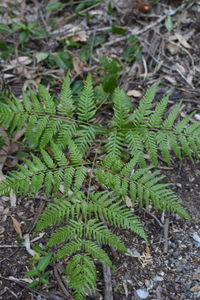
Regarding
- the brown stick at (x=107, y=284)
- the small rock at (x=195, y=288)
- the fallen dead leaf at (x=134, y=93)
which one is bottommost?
the brown stick at (x=107, y=284)

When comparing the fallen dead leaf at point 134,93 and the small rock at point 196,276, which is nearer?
the small rock at point 196,276

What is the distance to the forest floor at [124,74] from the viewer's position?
2598 mm

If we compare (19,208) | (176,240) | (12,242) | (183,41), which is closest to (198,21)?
(183,41)

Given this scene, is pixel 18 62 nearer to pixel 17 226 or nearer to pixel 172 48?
pixel 172 48

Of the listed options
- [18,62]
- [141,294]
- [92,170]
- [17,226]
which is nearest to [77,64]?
[18,62]

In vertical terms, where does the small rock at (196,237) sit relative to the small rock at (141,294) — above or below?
above

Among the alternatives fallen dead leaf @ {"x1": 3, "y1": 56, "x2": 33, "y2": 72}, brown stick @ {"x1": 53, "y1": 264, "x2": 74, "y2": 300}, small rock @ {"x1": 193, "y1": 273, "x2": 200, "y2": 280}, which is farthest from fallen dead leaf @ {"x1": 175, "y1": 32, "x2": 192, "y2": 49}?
brown stick @ {"x1": 53, "y1": 264, "x2": 74, "y2": 300}

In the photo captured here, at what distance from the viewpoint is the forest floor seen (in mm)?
2598

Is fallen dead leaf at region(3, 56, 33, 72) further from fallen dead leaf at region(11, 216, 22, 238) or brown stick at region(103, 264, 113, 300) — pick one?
brown stick at region(103, 264, 113, 300)

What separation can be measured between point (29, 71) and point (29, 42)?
463 mm

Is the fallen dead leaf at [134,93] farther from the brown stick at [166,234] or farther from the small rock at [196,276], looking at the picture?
the small rock at [196,276]

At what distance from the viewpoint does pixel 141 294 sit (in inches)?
Result: 99.6

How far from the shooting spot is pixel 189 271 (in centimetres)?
261

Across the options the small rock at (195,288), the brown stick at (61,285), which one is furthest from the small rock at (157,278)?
the brown stick at (61,285)
